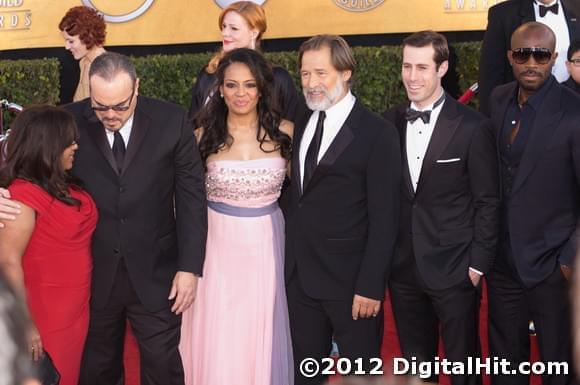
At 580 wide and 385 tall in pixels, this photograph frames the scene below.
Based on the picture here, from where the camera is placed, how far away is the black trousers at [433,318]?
14.4 feet

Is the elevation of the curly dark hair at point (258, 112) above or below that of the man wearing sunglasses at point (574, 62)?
below

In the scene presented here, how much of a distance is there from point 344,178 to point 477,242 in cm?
74

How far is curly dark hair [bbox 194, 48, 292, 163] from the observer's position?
4422 millimetres

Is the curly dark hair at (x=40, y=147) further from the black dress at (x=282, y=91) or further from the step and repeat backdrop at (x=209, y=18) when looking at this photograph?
the step and repeat backdrop at (x=209, y=18)

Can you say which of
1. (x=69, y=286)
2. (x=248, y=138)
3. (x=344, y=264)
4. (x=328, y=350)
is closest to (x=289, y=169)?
(x=248, y=138)

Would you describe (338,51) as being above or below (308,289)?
above

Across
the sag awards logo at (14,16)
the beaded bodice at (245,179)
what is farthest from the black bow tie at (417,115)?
the sag awards logo at (14,16)

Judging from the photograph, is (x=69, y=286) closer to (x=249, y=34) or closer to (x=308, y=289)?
(x=308, y=289)

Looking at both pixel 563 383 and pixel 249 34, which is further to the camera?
pixel 249 34

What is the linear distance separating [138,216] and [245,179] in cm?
59

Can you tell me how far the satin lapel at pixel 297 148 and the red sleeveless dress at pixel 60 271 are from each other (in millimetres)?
985

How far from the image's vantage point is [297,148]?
14.3 ft

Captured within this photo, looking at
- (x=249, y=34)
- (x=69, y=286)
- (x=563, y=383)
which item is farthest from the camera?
(x=249, y=34)

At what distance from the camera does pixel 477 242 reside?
429 centimetres
